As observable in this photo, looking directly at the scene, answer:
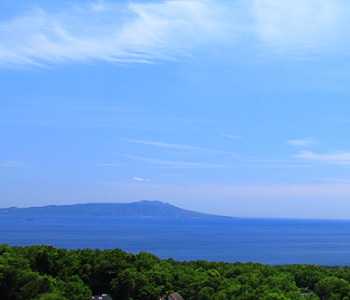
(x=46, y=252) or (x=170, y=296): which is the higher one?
(x=46, y=252)

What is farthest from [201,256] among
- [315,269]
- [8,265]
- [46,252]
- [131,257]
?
[8,265]

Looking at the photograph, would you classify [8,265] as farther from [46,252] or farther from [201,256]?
[201,256]

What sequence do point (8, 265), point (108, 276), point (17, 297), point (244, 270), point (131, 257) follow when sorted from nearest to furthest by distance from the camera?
1. point (17, 297)
2. point (8, 265)
3. point (108, 276)
4. point (131, 257)
5. point (244, 270)

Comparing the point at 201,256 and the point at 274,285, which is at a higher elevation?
the point at 274,285

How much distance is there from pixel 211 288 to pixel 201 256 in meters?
64.3

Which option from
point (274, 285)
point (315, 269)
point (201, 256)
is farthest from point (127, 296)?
point (201, 256)

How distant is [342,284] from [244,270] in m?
8.82

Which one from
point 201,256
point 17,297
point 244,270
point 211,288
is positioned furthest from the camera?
point 201,256

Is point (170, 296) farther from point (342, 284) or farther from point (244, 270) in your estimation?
point (342, 284)

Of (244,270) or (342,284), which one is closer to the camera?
Answer: (342,284)

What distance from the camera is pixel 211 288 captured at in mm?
28172

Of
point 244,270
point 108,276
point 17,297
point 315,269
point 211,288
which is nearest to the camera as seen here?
point 17,297

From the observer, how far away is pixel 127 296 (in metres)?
28.6

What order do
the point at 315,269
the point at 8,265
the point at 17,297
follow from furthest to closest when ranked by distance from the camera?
1. the point at 315,269
2. the point at 8,265
3. the point at 17,297
